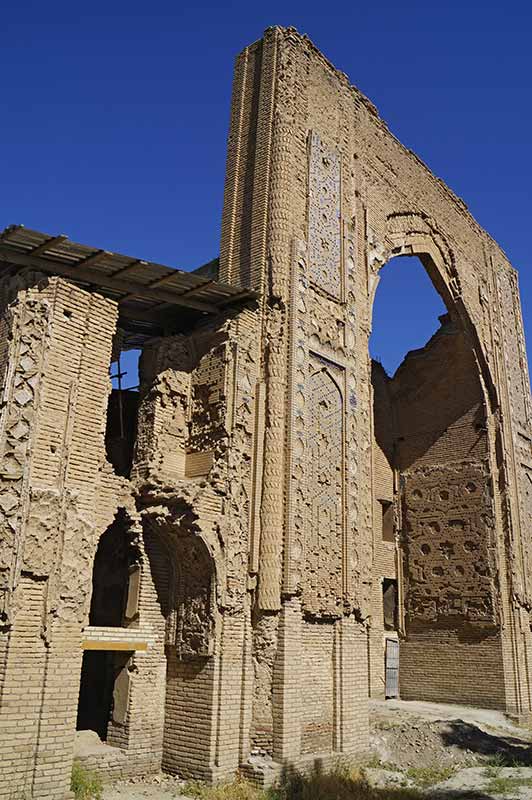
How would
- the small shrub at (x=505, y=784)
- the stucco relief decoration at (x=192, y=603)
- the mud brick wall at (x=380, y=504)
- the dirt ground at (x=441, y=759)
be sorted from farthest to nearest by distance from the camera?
Result: the mud brick wall at (x=380, y=504)
the small shrub at (x=505, y=784)
the stucco relief decoration at (x=192, y=603)
the dirt ground at (x=441, y=759)

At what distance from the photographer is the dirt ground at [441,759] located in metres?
9.52

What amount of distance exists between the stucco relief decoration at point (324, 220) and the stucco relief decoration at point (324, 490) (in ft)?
5.16

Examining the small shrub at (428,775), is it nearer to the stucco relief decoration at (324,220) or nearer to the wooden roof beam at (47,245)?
the stucco relief decoration at (324,220)

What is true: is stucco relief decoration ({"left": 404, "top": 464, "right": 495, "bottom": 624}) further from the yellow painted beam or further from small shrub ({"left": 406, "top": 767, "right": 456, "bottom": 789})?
the yellow painted beam

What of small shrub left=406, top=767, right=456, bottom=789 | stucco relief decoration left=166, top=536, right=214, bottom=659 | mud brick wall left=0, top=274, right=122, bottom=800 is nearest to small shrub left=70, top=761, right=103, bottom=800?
mud brick wall left=0, top=274, right=122, bottom=800

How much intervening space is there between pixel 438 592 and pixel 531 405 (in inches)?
244

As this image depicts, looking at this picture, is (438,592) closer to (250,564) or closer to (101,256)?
(250,564)

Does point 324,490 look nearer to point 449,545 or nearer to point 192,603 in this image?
point 192,603

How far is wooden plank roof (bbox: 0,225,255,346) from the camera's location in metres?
9.09

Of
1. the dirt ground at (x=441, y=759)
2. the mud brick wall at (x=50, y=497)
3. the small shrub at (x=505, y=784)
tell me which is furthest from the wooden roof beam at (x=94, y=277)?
the small shrub at (x=505, y=784)

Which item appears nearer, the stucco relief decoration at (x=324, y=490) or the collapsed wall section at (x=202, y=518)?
the collapsed wall section at (x=202, y=518)

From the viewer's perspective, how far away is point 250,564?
10.2m

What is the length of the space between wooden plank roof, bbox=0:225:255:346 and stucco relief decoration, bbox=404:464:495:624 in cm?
904

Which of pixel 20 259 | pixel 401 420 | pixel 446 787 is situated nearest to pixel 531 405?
pixel 401 420
